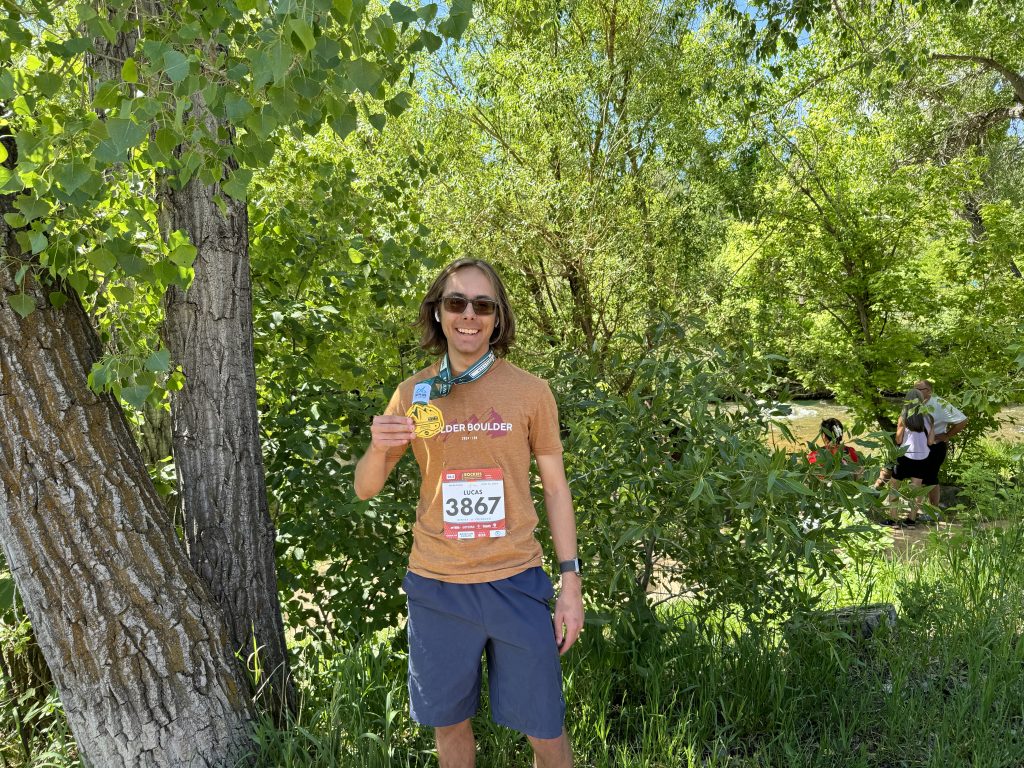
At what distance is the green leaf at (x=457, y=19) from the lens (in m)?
1.61

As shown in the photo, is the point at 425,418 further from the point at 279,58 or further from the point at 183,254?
the point at 279,58

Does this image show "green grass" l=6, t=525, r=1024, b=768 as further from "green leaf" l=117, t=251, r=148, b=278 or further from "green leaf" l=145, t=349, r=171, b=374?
"green leaf" l=117, t=251, r=148, b=278

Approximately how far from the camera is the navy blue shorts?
6.95 ft

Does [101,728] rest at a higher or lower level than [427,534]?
lower

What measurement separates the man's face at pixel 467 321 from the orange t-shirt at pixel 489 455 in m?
0.09

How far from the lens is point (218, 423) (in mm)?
2699

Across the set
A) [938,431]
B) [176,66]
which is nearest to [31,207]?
[176,66]

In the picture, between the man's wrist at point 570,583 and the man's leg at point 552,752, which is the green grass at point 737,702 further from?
the man's wrist at point 570,583

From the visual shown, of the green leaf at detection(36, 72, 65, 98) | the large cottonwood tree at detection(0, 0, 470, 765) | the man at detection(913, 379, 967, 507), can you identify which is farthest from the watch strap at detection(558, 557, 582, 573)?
the man at detection(913, 379, 967, 507)

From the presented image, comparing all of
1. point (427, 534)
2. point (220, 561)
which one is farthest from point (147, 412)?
point (427, 534)

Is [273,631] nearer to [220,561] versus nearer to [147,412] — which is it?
[220,561]

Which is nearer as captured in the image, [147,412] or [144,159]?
[144,159]

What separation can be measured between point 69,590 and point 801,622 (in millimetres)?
2410

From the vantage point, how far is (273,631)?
2797 millimetres
